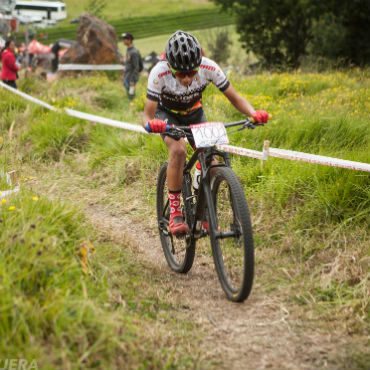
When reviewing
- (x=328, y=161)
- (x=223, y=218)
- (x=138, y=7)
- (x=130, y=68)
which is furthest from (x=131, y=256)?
(x=138, y=7)

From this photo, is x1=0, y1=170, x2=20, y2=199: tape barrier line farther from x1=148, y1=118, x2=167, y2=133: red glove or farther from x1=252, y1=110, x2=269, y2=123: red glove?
x1=252, y1=110, x2=269, y2=123: red glove

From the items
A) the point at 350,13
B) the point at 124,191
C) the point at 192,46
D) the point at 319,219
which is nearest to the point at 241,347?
the point at 319,219

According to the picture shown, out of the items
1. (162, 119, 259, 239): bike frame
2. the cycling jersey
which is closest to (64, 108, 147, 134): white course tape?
the cycling jersey

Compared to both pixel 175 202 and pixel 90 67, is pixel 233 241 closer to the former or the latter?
pixel 175 202

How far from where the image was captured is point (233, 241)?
360 centimetres

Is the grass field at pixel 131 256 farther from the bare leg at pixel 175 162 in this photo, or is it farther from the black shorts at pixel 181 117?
the black shorts at pixel 181 117

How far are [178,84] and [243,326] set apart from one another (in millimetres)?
2178

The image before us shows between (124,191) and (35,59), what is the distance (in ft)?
74.5

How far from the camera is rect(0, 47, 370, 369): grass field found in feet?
8.86

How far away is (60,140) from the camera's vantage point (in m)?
8.00

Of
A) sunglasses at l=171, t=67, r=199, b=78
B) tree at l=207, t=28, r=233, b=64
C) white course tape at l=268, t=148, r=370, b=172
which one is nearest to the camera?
sunglasses at l=171, t=67, r=199, b=78

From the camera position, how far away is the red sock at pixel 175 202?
4.26m

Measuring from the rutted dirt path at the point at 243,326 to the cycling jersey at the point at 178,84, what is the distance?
1.24 metres

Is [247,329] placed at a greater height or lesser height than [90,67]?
greater
